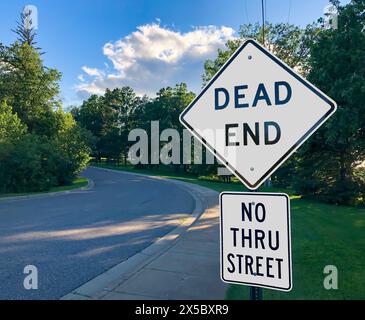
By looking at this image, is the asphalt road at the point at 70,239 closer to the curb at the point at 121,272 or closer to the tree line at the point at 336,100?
the curb at the point at 121,272

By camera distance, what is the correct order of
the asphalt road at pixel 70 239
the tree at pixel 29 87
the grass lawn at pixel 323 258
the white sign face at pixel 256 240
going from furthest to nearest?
the tree at pixel 29 87, the asphalt road at pixel 70 239, the grass lawn at pixel 323 258, the white sign face at pixel 256 240

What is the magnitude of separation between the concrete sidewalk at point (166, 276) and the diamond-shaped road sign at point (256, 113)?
3.12m

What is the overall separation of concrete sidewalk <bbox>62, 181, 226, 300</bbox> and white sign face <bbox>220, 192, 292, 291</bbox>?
9.13ft

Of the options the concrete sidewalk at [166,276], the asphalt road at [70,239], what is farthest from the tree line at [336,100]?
the concrete sidewalk at [166,276]

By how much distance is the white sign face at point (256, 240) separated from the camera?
2127 millimetres

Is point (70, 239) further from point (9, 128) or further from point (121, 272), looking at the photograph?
point (9, 128)

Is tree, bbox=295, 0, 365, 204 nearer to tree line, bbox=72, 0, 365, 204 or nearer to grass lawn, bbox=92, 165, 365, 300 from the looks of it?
tree line, bbox=72, 0, 365, 204

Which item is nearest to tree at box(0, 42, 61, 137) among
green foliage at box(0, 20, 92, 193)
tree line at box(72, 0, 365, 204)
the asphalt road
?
green foliage at box(0, 20, 92, 193)

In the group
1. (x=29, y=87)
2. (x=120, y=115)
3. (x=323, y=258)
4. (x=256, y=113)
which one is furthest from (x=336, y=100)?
(x=120, y=115)

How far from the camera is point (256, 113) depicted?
7.48ft

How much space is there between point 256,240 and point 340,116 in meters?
13.3

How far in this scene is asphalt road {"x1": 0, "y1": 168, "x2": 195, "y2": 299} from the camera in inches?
220
